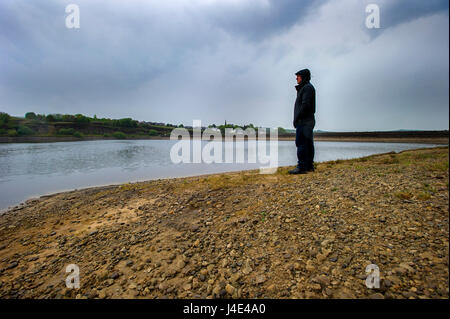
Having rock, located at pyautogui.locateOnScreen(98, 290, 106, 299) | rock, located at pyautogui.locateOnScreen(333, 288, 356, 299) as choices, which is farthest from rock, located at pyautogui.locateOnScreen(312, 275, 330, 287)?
rock, located at pyautogui.locateOnScreen(98, 290, 106, 299)

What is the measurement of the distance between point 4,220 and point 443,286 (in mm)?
10837

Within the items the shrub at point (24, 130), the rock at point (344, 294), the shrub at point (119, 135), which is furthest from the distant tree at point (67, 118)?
the rock at point (344, 294)

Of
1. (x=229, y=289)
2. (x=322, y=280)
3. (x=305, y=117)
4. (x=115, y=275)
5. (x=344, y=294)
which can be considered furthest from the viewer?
(x=305, y=117)

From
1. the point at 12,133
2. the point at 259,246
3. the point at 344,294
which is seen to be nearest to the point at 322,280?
the point at 344,294

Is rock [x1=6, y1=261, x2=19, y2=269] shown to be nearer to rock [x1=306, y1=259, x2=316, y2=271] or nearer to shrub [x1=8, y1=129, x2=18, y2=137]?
rock [x1=306, y1=259, x2=316, y2=271]

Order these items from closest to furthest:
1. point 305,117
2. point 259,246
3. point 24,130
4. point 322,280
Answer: point 322,280
point 259,246
point 305,117
point 24,130

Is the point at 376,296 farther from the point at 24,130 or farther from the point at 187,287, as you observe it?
the point at 24,130

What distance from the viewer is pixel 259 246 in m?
3.16

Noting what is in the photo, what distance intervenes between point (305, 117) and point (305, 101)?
62 centimetres

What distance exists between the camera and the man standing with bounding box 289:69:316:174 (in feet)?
22.6

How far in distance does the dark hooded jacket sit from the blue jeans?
19 centimetres

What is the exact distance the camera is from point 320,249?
280 centimetres
